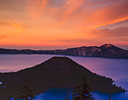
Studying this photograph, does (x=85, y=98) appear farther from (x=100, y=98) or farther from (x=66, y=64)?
(x=66, y=64)

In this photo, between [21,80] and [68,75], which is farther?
[68,75]

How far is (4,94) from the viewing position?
59.8 meters

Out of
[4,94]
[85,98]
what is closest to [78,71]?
[4,94]

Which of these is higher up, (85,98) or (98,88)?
(85,98)

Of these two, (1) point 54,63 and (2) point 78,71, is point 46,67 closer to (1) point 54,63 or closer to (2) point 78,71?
(1) point 54,63

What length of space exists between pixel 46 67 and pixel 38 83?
19139 millimetres

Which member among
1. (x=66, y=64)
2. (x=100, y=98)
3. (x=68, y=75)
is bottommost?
(x=100, y=98)

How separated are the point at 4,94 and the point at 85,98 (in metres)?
51.3

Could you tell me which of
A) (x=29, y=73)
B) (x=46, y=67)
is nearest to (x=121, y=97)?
(x=46, y=67)

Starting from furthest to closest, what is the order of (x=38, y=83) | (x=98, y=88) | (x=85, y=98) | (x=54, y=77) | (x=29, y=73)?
(x=29, y=73) < (x=54, y=77) < (x=38, y=83) < (x=98, y=88) < (x=85, y=98)

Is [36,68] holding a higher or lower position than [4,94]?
higher

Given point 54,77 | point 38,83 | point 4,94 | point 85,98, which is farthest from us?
point 54,77

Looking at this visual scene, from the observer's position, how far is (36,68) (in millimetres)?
99125

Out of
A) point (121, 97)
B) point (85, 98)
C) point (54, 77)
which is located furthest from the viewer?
point (54, 77)
